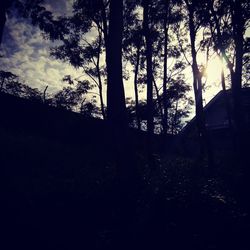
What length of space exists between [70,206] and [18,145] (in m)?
7.23

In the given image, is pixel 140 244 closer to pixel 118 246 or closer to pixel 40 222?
pixel 118 246

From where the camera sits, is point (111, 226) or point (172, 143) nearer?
point (111, 226)

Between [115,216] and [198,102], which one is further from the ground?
[198,102]

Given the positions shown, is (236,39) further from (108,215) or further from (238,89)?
(108,215)

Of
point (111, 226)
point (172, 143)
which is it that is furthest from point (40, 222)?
point (172, 143)

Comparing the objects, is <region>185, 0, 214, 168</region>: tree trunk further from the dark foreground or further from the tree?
Result: the dark foreground

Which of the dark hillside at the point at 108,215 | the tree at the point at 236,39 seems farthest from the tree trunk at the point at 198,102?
the dark hillside at the point at 108,215

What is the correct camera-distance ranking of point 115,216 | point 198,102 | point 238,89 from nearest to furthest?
1. point 115,216
2. point 238,89
3. point 198,102

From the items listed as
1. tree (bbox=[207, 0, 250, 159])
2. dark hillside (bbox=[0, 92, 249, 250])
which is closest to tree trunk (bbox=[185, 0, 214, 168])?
tree (bbox=[207, 0, 250, 159])

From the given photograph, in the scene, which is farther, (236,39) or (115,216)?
(236,39)

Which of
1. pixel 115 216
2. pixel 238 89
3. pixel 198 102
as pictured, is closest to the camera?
pixel 115 216

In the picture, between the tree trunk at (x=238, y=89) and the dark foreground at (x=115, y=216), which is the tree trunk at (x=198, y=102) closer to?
the tree trunk at (x=238, y=89)

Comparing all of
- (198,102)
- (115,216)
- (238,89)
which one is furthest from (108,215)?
(198,102)

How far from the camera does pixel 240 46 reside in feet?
36.2
